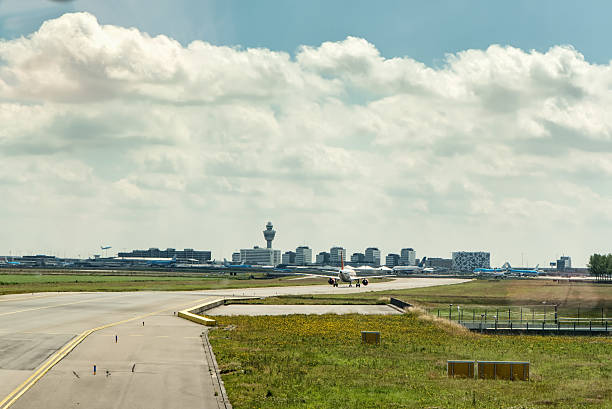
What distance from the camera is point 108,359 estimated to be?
33938 millimetres

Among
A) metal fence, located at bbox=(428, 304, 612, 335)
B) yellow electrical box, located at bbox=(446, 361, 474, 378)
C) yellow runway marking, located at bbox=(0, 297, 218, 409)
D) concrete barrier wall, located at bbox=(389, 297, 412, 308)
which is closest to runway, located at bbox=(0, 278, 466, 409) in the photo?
yellow runway marking, located at bbox=(0, 297, 218, 409)

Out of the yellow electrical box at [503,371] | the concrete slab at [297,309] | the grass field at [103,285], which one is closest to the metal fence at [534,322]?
the concrete slab at [297,309]

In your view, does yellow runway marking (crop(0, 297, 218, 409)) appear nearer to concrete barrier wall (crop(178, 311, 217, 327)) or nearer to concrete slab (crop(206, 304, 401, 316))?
concrete barrier wall (crop(178, 311, 217, 327))

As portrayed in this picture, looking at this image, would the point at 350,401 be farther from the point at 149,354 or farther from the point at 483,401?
the point at 149,354

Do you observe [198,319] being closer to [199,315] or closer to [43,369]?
[199,315]

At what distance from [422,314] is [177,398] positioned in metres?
47.5

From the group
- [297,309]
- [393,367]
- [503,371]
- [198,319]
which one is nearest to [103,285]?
[297,309]

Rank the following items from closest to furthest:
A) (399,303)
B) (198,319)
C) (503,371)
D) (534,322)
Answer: (503,371) → (198,319) → (534,322) → (399,303)

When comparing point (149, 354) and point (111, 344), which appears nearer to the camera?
point (149, 354)

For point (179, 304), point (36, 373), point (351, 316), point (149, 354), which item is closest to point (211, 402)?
point (36, 373)

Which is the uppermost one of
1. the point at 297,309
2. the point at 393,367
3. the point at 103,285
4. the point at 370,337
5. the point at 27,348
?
the point at 27,348

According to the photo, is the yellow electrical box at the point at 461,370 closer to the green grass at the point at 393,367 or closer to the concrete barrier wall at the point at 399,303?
the green grass at the point at 393,367

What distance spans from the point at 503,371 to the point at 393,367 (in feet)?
19.9

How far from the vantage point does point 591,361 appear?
133ft
